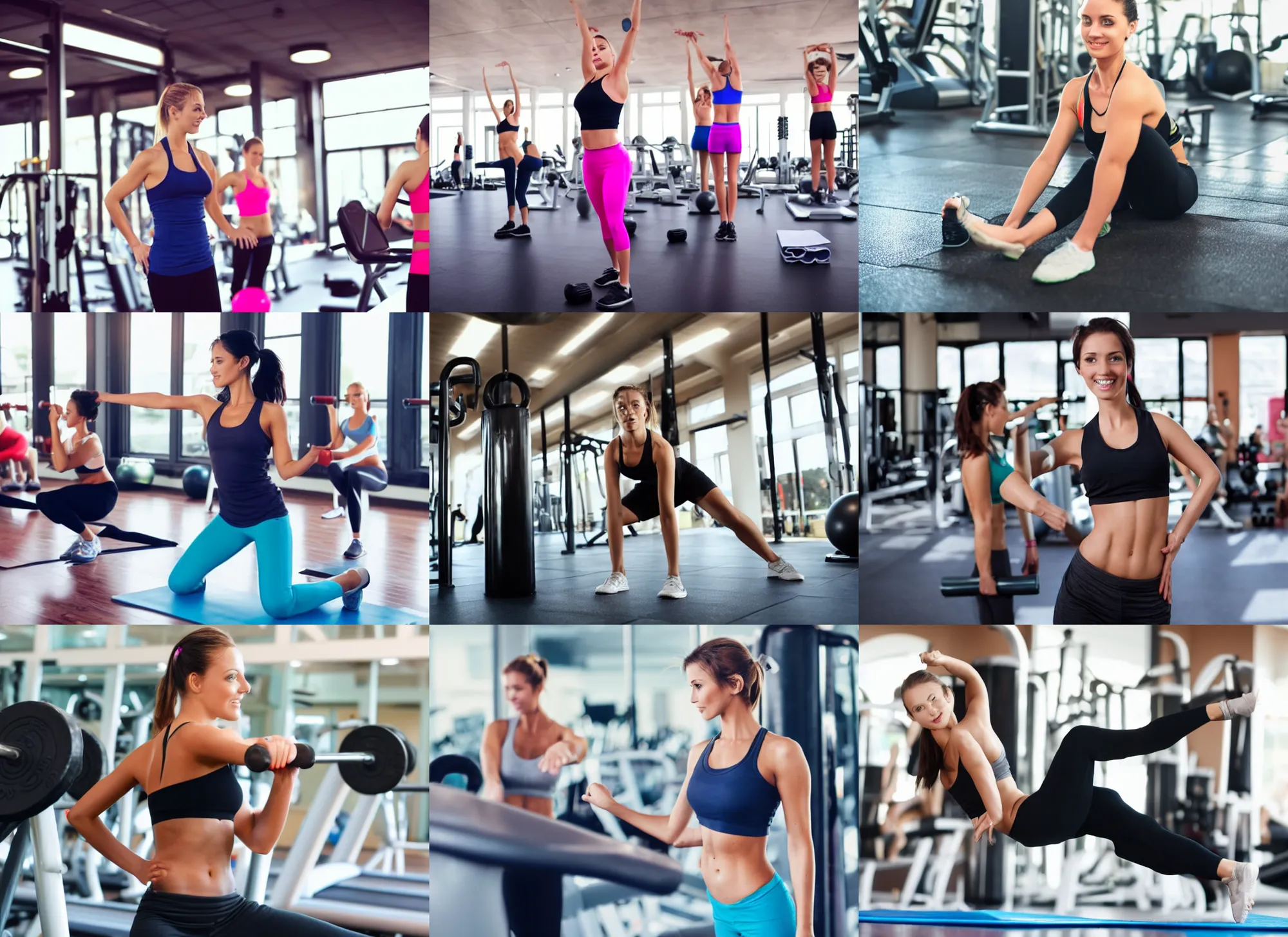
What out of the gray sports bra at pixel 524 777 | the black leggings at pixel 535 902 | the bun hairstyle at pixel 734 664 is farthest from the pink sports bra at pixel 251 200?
the black leggings at pixel 535 902

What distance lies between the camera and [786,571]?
12.1 feet

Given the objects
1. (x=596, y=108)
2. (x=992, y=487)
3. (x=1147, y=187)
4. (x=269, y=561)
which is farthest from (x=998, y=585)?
(x=269, y=561)

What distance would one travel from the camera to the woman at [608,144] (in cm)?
368

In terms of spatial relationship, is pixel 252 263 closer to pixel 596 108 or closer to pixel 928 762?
pixel 596 108

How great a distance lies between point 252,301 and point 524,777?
6.80 ft

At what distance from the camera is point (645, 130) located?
3.74m

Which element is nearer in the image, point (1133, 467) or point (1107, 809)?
point (1133, 467)

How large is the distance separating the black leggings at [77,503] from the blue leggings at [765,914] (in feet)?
9.07

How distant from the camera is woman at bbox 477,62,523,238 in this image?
3770mm

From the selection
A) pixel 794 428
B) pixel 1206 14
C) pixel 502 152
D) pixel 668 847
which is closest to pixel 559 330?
pixel 502 152

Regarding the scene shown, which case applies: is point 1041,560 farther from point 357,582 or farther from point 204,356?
point 204,356

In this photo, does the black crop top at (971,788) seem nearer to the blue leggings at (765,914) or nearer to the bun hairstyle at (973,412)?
the blue leggings at (765,914)

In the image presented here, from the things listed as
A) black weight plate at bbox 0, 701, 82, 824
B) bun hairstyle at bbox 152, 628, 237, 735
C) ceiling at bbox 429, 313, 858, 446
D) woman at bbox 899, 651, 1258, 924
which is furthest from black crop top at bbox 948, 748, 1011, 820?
black weight plate at bbox 0, 701, 82, 824

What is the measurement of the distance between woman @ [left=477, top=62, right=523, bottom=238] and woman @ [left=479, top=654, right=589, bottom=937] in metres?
1.81
